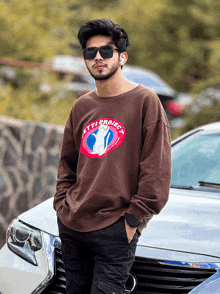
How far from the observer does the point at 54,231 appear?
270cm

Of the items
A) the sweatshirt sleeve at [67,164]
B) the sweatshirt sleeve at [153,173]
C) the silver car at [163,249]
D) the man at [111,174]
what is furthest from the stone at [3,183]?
the sweatshirt sleeve at [153,173]

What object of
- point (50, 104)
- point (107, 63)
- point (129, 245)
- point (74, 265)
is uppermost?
point (107, 63)

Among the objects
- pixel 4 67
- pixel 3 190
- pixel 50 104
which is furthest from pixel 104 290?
pixel 4 67

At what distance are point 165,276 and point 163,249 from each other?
13cm

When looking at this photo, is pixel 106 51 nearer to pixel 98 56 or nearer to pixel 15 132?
pixel 98 56

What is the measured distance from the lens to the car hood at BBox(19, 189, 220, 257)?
7.90 ft

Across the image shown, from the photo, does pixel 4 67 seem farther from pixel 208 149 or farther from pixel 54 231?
pixel 54 231

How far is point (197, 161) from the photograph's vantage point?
11.5ft

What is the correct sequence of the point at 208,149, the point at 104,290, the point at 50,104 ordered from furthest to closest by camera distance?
the point at 50,104
the point at 208,149
the point at 104,290

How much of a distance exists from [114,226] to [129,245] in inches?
4.3

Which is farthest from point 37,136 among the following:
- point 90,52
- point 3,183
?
point 90,52

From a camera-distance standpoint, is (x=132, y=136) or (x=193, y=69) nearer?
(x=132, y=136)

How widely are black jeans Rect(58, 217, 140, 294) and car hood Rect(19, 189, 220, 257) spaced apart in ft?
1.00

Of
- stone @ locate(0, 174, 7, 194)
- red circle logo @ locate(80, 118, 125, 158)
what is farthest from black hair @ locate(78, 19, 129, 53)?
stone @ locate(0, 174, 7, 194)
